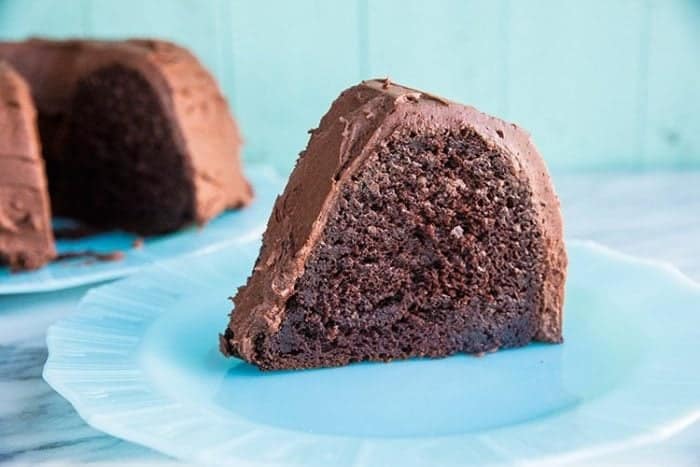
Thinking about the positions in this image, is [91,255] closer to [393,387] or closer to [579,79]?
[393,387]

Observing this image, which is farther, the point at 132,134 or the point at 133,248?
the point at 132,134

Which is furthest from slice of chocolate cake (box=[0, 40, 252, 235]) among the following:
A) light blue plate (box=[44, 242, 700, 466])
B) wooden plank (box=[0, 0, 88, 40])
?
light blue plate (box=[44, 242, 700, 466])

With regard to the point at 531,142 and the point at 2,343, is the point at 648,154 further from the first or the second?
the point at 2,343

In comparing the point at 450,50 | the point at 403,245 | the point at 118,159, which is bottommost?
the point at 118,159

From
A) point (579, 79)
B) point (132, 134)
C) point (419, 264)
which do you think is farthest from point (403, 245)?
point (579, 79)

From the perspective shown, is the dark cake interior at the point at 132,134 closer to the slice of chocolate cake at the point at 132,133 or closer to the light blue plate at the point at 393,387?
the slice of chocolate cake at the point at 132,133

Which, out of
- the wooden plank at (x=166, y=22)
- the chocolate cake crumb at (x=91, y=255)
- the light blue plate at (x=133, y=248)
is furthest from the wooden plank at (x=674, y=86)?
the chocolate cake crumb at (x=91, y=255)
